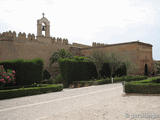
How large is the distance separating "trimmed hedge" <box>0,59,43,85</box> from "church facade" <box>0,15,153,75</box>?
26.2ft

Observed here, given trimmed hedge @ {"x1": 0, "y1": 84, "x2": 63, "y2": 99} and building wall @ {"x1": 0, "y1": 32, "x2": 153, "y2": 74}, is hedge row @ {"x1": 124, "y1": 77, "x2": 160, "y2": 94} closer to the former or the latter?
trimmed hedge @ {"x1": 0, "y1": 84, "x2": 63, "y2": 99}

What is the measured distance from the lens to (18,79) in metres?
17.3

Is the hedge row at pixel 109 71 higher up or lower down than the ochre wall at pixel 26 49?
lower down

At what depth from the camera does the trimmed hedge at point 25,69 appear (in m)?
17.2

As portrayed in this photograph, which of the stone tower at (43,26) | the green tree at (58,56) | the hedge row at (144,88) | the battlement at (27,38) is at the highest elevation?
the stone tower at (43,26)

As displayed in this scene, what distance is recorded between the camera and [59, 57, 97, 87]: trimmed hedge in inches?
829

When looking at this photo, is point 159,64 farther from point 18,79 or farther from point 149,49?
point 18,79

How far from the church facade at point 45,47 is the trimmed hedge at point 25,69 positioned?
315 inches

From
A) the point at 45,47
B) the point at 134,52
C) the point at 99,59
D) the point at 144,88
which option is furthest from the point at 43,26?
the point at 144,88

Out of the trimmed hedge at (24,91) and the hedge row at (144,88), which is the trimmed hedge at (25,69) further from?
the hedge row at (144,88)

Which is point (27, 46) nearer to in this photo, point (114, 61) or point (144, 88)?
point (114, 61)

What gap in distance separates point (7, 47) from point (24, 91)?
13.6 metres

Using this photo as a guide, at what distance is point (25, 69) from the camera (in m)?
17.9

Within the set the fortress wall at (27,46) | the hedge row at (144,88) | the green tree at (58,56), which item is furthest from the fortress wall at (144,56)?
the hedge row at (144,88)
